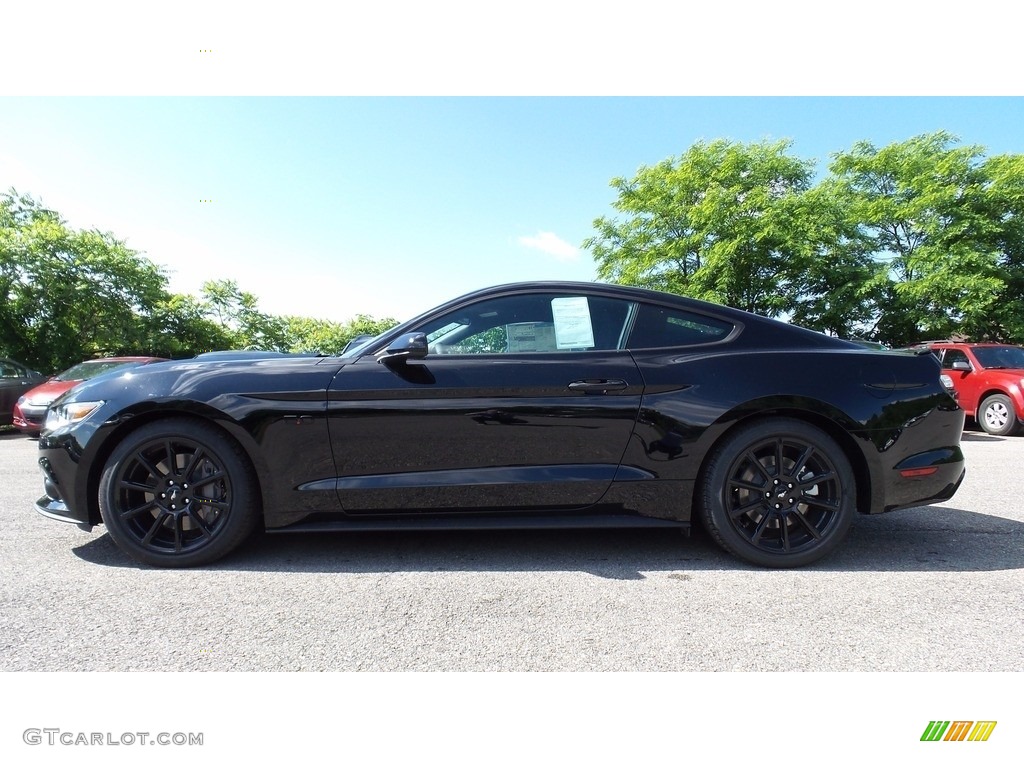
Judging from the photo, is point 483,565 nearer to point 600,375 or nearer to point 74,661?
point 600,375

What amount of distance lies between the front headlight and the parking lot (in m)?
0.72

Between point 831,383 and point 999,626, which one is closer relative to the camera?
point 999,626

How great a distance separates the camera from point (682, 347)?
9.73 feet

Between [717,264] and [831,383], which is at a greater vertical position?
[717,264]

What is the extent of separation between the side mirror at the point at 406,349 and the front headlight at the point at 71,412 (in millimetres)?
1451

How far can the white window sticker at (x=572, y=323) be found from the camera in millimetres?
2980

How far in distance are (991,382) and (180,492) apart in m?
11.8

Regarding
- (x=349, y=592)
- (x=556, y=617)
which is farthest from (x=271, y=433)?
(x=556, y=617)

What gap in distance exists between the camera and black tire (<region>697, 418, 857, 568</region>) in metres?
2.83

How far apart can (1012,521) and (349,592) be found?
4.14 meters

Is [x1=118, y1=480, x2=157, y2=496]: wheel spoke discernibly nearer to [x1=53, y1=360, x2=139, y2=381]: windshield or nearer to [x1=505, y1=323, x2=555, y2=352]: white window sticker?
[x1=505, y1=323, x2=555, y2=352]: white window sticker

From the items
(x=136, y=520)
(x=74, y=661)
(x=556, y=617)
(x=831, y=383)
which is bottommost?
(x=556, y=617)
